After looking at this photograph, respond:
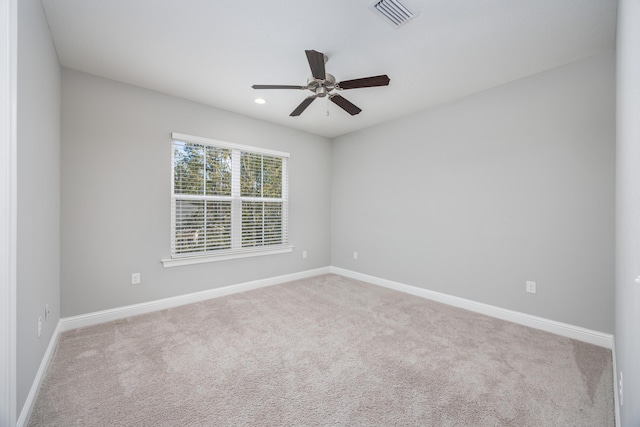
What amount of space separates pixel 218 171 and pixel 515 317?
154 inches

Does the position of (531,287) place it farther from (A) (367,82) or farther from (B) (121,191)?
(B) (121,191)

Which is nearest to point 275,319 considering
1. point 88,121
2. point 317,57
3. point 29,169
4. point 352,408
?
point 352,408

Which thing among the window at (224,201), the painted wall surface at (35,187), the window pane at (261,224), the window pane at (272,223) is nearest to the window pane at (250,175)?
the window at (224,201)

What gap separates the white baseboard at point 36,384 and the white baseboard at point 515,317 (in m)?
3.67

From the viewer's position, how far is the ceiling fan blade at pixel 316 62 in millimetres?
1825

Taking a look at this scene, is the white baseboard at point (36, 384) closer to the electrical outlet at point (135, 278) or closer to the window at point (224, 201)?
the electrical outlet at point (135, 278)

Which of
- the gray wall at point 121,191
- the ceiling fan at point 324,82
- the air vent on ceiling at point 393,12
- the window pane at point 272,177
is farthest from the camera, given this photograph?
the window pane at point 272,177

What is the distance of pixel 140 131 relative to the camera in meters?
3.01

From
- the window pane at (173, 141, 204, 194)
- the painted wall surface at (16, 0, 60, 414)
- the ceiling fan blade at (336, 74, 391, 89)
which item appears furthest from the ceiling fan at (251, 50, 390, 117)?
the window pane at (173, 141, 204, 194)

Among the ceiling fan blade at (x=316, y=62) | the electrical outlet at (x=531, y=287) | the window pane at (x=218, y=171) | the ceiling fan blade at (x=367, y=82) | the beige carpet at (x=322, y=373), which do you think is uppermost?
the ceiling fan blade at (x=316, y=62)

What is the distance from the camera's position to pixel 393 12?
188 centimetres

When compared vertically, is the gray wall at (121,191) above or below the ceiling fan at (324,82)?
below

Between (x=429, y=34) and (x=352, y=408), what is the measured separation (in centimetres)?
272

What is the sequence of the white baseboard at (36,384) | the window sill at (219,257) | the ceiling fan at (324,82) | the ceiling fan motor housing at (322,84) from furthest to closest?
the window sill at (219,257)
the ceiling fan motor housing at (322,84)
the ceiling fan at (324,82)
the white baseboard at (36,384)
